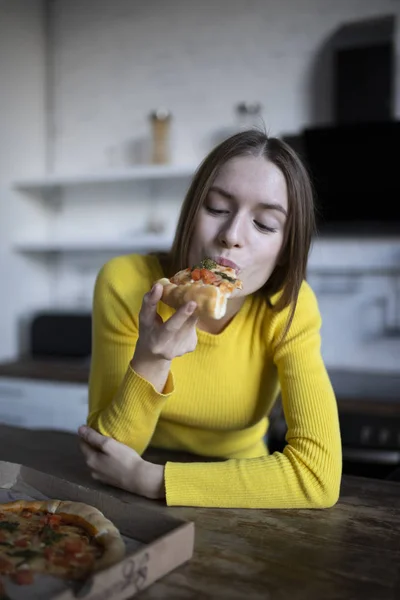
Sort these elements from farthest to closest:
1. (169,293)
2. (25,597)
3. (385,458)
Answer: (385,458) < (169,293) < (25,597)

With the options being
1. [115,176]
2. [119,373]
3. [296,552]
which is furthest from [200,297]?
[115,176]

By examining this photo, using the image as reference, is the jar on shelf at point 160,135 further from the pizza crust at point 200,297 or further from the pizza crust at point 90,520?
the pizza crust at point 90,520

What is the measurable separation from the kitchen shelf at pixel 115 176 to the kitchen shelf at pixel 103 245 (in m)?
0.31

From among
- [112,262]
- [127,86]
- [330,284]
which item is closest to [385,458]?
[330,284]

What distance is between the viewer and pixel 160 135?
310 cm

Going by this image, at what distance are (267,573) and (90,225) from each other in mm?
2955

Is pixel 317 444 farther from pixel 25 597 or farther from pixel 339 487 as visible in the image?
pixel 25 597

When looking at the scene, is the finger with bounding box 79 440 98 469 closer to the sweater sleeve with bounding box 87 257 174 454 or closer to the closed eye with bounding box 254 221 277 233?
the sweater sleeve with bounding box 87 257 174 454

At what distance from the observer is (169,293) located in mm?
1021

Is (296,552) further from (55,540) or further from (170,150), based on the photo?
(170,150)

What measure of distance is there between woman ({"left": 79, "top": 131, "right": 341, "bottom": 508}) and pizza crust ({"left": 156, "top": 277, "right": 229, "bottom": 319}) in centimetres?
2

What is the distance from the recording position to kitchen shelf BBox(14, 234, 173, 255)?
2988mm

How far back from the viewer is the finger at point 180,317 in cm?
97

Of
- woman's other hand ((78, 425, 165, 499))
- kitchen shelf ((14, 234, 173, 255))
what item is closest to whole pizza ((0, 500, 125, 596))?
woman's other hand ((78, 425, 165, 499))
